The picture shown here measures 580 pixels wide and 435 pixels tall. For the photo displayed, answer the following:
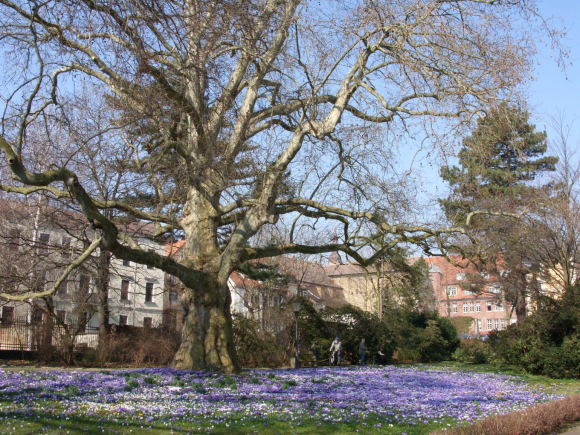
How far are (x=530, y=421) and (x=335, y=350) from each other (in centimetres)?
1836

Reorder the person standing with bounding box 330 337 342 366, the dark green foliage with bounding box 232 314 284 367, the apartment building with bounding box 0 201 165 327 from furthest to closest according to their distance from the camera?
the person standing with bounding box 330 337 342 366
the dark green foliage with bounding box 232 314 284 367
the apartment building with bounding box 0 201 165 327

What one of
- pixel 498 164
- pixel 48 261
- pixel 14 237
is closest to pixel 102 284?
pixel 48 261

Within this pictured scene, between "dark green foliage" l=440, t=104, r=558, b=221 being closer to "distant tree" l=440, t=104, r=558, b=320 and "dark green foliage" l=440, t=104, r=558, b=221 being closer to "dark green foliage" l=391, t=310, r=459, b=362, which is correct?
"distant tree" l=440, t=104, r=558, b=320

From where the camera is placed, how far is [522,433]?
23.8ft

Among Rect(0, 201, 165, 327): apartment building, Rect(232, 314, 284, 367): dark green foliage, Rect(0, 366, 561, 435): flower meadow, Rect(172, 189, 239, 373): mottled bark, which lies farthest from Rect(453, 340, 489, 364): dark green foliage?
Rect(172, 189, 239, 373): mottled bark

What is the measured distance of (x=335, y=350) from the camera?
2553 centimetres

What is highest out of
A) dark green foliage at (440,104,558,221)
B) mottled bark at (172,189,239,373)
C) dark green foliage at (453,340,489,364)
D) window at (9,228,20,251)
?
dark green foliage at (440,104,558,221)

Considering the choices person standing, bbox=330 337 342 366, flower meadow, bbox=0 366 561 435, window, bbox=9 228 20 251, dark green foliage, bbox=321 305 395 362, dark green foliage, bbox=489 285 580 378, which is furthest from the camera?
dark green foliage, bbox=321 305 395 362

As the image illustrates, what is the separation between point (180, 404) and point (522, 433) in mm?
5298

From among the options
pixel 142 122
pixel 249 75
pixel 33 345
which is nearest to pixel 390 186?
pixel 249 75

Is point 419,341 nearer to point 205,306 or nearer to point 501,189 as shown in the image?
point 501,189

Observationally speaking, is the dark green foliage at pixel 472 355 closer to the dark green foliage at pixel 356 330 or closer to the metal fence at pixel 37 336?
the dark green foliage at pixel 356 330

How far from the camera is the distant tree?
1406cm

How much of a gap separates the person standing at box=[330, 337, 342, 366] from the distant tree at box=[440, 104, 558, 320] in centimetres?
780
